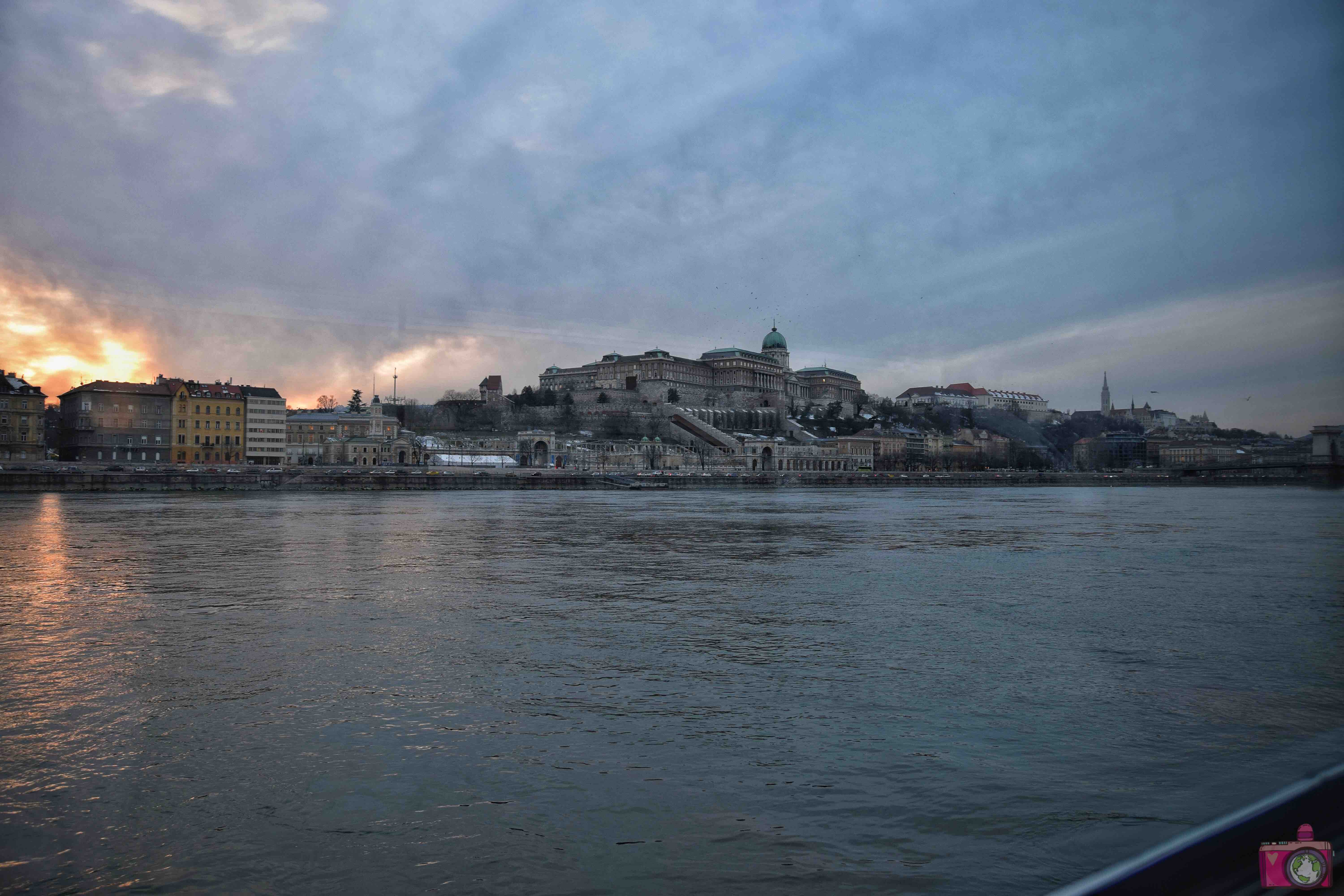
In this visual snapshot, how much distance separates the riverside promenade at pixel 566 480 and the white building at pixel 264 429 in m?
12.6

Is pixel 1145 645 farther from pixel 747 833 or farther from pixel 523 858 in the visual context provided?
pixel 523 858

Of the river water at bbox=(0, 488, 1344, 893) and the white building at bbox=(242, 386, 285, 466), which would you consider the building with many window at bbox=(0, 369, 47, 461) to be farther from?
the river water at bbox=(0, 488, 1344, 893)

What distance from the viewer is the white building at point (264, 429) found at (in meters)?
70.4

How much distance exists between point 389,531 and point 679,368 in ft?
327

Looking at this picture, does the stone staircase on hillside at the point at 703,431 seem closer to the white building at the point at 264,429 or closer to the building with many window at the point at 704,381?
the building with many window at the point at 704,381

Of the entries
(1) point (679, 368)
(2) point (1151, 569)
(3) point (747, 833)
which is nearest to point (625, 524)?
(2) point (1151, 569)

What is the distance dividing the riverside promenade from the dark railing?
45286 mm

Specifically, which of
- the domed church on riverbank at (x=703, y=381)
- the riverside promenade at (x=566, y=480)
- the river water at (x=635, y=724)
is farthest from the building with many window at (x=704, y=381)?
the river water at (x=635, y=724)

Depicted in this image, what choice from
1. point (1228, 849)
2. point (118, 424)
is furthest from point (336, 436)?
point (1228, 849)

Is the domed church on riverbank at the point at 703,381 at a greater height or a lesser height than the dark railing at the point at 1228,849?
greater

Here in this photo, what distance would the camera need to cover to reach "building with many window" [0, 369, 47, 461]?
5806 cm

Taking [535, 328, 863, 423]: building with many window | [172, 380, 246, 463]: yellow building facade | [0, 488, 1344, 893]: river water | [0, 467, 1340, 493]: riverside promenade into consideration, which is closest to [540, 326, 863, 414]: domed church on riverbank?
[535, 328, 863, 423]: building with many window

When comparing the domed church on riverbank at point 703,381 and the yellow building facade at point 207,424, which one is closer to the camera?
the yellow building facade at point 207,424

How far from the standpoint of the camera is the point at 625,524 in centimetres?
2686
